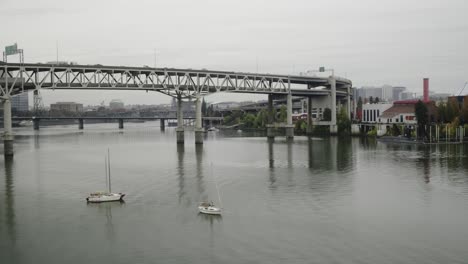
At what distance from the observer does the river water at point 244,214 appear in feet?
72.4

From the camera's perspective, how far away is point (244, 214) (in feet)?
94.9

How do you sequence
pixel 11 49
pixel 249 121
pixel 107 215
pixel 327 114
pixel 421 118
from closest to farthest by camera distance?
1. pixel 107 215
2. pixel 11 49
3. pixel 421 118
4. pixel 327 114
5. pixel 249 121

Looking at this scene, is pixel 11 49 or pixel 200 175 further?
pixel 11 49

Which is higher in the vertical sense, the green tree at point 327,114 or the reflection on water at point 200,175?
the green tree at point 327,114

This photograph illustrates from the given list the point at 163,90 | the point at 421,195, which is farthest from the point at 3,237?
the point at 163,90

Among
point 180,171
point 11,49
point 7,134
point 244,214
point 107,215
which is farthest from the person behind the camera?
point 11,49

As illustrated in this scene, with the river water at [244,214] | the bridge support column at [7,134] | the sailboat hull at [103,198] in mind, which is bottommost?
the river water at [244,214]

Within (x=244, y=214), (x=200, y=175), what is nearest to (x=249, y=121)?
(x=200, y=175)

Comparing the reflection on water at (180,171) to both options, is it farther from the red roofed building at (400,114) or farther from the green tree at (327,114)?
the green tree at (327,114)

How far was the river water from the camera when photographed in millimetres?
22062

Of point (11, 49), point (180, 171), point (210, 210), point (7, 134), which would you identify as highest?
point (11, 49)

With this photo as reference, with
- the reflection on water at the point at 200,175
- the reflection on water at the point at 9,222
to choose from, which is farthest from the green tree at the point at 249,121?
the reflection on water at the point at 9,222

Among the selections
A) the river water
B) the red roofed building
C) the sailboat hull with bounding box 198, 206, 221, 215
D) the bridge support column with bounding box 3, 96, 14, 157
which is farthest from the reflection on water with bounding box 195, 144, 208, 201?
the red roofed building

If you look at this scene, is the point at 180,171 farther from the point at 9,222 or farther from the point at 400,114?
the point at 400,114
